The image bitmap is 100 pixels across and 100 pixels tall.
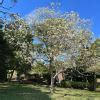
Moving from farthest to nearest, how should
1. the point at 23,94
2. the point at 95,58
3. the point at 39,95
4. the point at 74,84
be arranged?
the point at 74,84
the point at 95,58
the point at 23,94
the point at 39,95

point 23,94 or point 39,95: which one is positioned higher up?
point 23,94

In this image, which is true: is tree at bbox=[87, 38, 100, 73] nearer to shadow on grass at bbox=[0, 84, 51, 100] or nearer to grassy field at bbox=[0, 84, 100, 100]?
grassy field at bbox=[0, 84, 100, 100]

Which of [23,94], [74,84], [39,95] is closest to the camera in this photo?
[39,95]

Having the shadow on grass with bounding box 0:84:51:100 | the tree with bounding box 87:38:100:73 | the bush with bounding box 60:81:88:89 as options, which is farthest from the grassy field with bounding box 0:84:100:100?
the bush with bounding box 60:81:88:89

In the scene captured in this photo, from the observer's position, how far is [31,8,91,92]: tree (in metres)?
44.7

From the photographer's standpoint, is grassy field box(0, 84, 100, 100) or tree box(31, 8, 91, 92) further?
tree box(31, 8, 91, 92)

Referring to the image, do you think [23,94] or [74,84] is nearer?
[23,94]

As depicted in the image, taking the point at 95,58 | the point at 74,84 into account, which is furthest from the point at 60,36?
the point at 74,84

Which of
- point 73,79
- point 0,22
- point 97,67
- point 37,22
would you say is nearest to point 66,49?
point 37,22

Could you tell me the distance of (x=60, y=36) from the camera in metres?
44.7

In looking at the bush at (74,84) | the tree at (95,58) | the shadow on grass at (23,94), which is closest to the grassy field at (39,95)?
the shadow on grass at (23,94)

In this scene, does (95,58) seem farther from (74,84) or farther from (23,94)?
(23,94)

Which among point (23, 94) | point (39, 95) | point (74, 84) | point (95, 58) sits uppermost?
point (95, 58)

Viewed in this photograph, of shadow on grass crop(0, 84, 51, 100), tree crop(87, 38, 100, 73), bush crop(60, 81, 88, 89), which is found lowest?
shadow on grass crop(0, 84, 51, 100)
